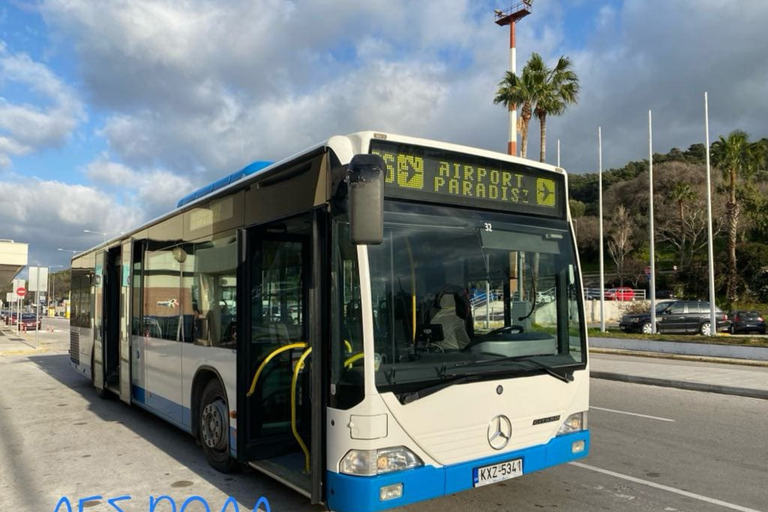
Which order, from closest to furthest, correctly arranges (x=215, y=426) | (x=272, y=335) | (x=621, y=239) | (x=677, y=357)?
(x=272, y=335), (x=215, y=426), (x=677, y=357), (x=621, y=239)

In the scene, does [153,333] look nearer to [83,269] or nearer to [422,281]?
[422,281]

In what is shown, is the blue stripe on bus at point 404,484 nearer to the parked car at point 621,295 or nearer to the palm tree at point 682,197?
the parked car at point 621,295

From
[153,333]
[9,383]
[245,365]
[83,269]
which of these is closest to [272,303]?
[245,365]

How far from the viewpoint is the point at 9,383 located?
14.1m

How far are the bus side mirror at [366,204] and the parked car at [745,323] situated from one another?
3416cm

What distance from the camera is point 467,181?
4.91 meters

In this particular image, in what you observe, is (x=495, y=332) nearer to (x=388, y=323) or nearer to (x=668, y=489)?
(x=388, y=323)

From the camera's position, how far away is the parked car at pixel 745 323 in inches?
1273

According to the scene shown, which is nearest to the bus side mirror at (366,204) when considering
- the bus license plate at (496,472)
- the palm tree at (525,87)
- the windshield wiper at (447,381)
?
the windshield wiper at (447,381)

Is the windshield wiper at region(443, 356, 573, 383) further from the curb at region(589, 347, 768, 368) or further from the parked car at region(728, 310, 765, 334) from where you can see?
the parked car at region(728, 310, 765, 334)

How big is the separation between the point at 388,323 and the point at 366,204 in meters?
0.92

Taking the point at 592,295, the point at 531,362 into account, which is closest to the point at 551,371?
the point at 531,362

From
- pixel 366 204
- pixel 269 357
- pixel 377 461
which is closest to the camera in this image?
pixel 366 204

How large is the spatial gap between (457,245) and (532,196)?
1.02 meters
